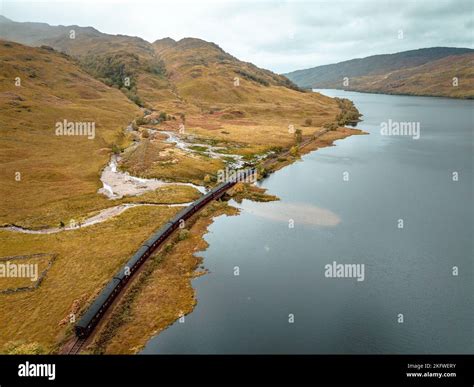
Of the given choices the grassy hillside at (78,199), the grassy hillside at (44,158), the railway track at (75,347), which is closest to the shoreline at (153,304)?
the grassy hillside at (78,199)

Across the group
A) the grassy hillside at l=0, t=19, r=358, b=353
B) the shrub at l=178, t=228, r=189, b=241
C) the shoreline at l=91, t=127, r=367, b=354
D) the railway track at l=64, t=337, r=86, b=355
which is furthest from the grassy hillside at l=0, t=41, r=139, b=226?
the railway track at l=64, t=337, r=86, b=355

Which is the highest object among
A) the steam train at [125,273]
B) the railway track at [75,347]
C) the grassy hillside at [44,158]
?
the grassy hillside at [44,158]

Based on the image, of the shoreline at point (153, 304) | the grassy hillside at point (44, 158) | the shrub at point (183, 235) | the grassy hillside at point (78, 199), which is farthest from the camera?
the grassy hillside at point (44, 158)

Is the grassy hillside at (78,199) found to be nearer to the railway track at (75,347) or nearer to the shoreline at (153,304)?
the shoreline at (153,304)

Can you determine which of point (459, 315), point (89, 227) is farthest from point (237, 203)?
point (459, 315)

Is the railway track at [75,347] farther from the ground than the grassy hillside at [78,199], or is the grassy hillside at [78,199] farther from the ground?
the grassy hillside at [78,199]

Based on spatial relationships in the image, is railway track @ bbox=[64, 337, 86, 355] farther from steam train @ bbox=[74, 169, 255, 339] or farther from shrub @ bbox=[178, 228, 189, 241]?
shrub @ bbox=[178, 228, 189, 241]

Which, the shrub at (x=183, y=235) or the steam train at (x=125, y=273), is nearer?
the steam train at (x=125, y=273)

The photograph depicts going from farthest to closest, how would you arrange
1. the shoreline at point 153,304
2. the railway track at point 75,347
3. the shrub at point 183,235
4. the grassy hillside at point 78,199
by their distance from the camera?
the shrub at point 183,235, the grassy hillside at point 78,199, the shoreline at point 153,304, the railway track at point 75,347
